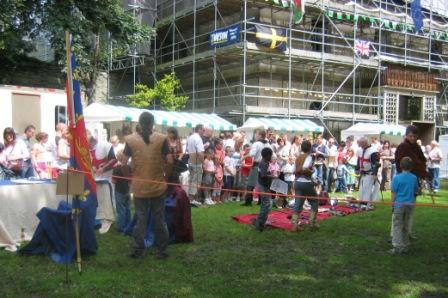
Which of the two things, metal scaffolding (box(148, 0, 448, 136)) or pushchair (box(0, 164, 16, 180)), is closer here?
pushchair (box(0, 164, 16, 180))

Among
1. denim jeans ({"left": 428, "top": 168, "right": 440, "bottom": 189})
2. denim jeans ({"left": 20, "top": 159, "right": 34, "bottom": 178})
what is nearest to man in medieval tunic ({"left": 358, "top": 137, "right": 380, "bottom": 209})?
denim jeans ({"left": 428, "top": 168, "right": 440, "bottom": 189})

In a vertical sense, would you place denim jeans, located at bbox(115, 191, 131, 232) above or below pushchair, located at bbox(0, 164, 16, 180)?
below

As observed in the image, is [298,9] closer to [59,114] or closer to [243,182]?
[59,114]

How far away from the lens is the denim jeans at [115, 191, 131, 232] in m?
8.66

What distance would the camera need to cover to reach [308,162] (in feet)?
29.1

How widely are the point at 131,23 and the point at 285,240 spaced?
18360 mm

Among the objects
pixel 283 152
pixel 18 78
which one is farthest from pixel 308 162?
pixel 18 78

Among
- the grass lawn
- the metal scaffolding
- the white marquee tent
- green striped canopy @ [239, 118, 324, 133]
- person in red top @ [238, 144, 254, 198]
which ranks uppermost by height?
the metal scaffolding

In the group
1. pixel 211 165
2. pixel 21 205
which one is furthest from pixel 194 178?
pixel 21 205

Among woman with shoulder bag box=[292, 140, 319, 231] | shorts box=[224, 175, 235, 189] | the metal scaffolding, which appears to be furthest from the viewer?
the metal scaffolding

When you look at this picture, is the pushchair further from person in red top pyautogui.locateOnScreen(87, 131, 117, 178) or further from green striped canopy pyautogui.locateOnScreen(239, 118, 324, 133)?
green striped canopy pyautogui.locateOnScreen(239, 118, 324, 133)

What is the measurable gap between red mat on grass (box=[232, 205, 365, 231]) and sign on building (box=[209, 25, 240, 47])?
45.1 feet

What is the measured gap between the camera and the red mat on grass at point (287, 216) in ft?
31.4

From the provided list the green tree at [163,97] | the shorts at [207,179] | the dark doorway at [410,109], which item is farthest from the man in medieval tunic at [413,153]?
the dark doorway at [410,109]
